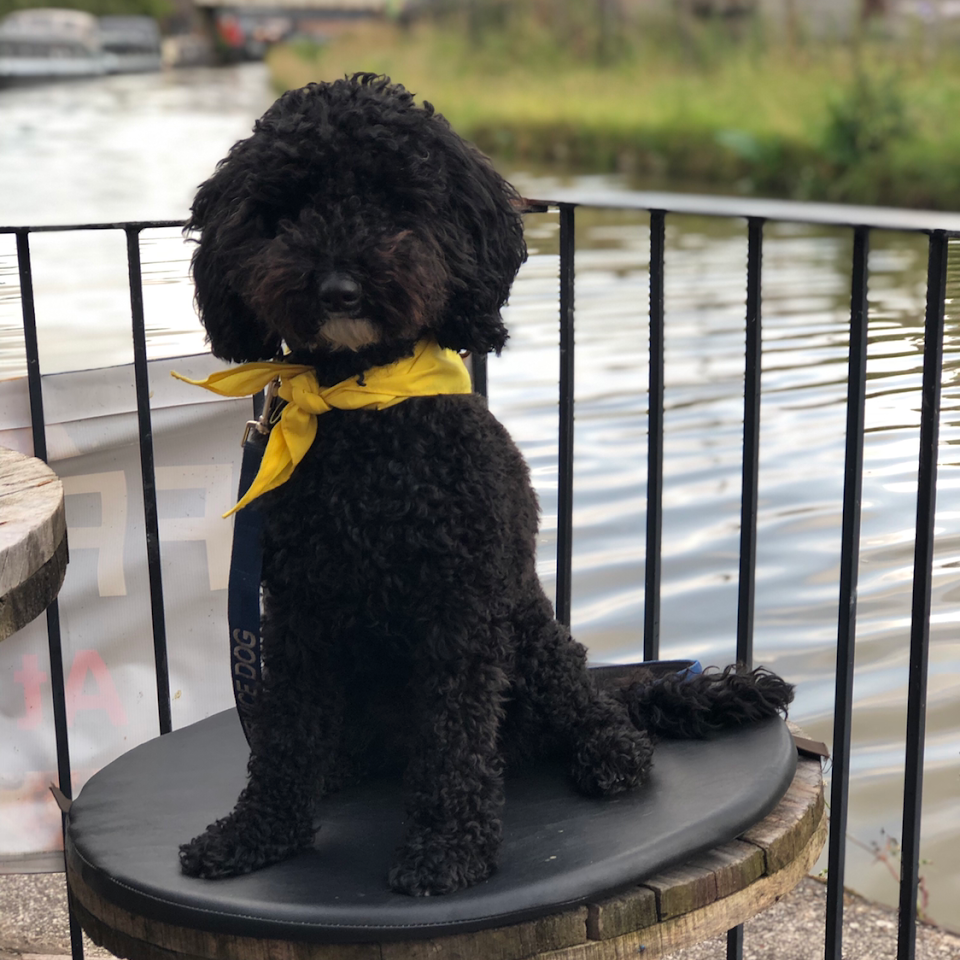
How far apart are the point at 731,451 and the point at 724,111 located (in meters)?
10.9

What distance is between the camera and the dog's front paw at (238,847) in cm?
127

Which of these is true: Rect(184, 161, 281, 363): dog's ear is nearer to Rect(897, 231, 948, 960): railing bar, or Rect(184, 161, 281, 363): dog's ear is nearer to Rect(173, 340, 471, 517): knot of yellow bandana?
Rect(173, 340, 471, 517): knot of yellow bandana

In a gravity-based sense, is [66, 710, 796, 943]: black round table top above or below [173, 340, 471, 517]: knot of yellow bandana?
below

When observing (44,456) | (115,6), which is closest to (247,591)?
(44,456)

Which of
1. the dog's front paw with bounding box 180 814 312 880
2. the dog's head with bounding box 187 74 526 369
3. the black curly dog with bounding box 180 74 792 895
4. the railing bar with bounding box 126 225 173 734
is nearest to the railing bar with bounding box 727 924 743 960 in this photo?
the black curly dog with bounding box 180 74 792 895

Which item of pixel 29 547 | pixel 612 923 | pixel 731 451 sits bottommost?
pixel 731 451

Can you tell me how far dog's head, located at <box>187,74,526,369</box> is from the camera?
3.82ft

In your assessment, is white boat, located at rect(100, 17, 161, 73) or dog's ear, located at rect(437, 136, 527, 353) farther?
white boat, located at rect(100, 17, 161, 73)

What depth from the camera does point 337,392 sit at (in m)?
1.25

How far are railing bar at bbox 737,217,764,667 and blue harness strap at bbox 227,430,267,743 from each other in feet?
2.47

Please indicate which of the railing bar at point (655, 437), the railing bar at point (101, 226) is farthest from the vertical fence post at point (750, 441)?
the railing bar at point (101, 226)

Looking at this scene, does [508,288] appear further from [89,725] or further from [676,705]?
[89,725]

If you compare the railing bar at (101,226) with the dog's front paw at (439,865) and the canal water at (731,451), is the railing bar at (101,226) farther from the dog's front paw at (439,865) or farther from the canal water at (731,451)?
the dog's front paw at (439,865)

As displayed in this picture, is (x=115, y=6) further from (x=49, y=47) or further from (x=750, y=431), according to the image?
(x=750, y=431)
